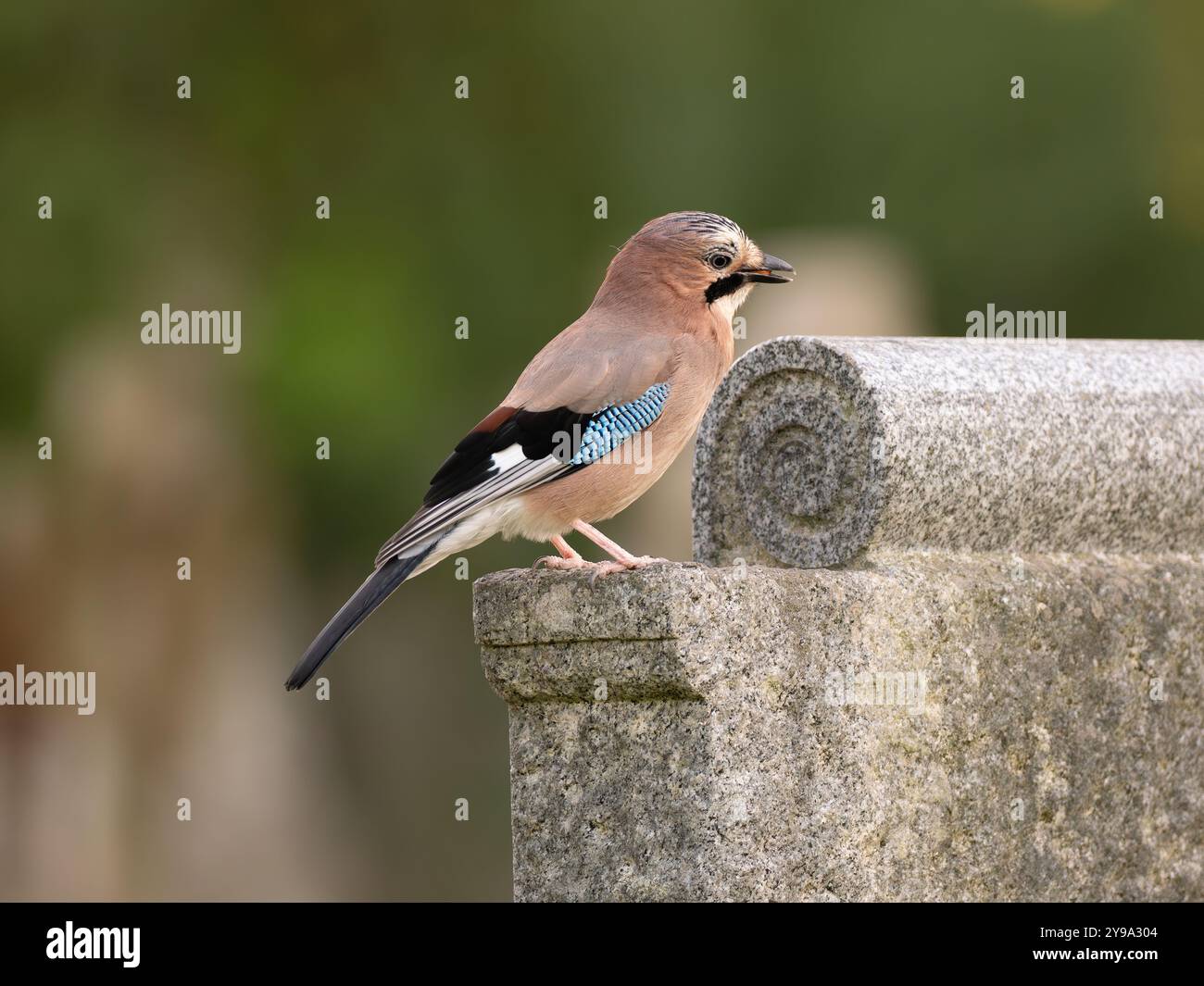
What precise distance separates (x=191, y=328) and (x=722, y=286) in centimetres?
1182

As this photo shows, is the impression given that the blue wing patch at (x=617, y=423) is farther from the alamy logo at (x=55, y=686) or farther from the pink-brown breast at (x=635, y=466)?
the alamy logo at (x=55, y=686)

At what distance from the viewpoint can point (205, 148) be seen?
1759 centimetres

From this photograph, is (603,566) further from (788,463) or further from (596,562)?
(788,463)

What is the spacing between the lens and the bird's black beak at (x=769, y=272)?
6812 millimetres

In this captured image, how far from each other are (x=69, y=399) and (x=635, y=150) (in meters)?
5.52

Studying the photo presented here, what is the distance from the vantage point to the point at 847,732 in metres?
5.54

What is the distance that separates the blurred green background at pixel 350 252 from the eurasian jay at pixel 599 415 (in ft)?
34.6

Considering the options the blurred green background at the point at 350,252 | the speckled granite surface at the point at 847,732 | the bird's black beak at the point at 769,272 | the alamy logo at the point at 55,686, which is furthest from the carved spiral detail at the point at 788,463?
the alamy logo at the point at 55,686

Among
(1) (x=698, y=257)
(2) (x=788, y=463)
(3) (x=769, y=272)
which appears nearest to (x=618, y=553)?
(2) (x=788, y=463)

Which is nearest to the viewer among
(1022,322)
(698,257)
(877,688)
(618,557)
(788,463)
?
(877,688)

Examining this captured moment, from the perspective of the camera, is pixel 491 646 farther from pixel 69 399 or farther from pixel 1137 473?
pixel 69 399

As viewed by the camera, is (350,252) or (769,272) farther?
(350,252)
